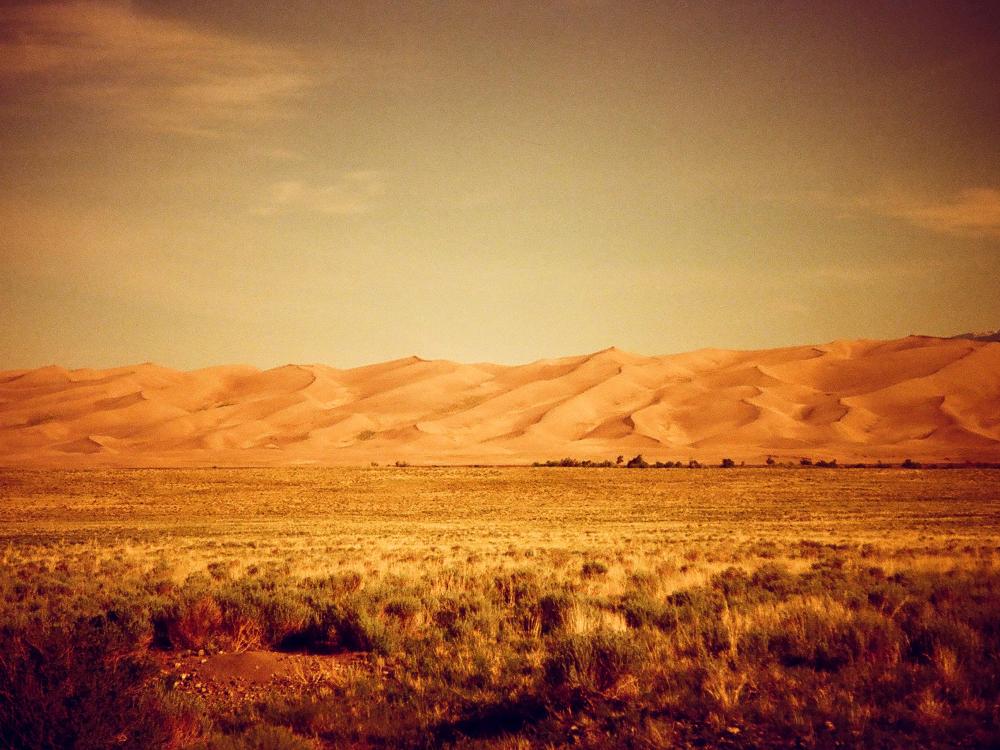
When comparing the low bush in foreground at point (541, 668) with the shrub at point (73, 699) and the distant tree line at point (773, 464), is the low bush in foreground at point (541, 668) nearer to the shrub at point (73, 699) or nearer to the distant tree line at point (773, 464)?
the shrub at point (73, 699)

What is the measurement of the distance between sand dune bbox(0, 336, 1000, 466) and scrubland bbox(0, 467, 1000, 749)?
62968mm

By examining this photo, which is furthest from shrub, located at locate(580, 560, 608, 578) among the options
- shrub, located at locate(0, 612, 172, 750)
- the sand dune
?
the sand dune

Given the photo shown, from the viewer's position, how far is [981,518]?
91.6 feet

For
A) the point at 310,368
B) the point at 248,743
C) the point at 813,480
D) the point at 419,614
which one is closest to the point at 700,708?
the point at 248,743

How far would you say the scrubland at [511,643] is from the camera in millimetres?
4777

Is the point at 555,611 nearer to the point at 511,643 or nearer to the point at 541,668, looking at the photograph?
the point at 511,643

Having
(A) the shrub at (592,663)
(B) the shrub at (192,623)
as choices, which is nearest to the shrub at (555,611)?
(A) the shrub at (592,663)

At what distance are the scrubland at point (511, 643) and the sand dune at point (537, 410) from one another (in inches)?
2479

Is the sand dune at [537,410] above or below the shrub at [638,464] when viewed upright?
above

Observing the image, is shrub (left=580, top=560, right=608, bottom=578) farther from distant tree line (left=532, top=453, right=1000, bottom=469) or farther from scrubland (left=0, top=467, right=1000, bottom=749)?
distant tree line (left=532, top=453, right=1000, bottom=469)

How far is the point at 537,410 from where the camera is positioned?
119m

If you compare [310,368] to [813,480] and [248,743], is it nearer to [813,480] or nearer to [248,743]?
[813,480]

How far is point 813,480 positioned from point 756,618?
47.9 metres

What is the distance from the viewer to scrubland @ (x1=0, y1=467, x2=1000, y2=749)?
15.7ft
